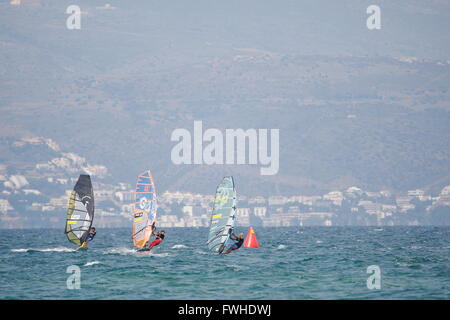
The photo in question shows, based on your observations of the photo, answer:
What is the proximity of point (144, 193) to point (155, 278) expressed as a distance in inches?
653

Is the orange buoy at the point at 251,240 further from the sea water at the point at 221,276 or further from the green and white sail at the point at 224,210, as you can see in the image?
the green and white sail at the point at 224,210

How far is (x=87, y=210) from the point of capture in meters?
67.5

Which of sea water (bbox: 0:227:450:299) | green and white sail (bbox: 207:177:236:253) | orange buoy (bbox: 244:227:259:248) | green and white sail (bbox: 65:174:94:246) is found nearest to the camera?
sea water (bbox: 0:227:450:299)

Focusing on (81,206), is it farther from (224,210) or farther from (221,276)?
(221,276)

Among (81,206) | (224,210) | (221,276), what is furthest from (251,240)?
(221,276)

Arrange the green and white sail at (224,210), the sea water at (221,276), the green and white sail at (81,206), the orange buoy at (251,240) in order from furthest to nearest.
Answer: the orange buoy at (251,240) → the green and white sail at (81,206) → the green and white sail at (224,210) → the sea water at (221,276)

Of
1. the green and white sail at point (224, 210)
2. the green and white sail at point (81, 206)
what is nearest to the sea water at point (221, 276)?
the green and white sail at point (224, 210)

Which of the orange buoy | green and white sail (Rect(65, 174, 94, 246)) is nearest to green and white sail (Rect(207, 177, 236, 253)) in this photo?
green and white sail (Rect(65, 174, 94, 246))

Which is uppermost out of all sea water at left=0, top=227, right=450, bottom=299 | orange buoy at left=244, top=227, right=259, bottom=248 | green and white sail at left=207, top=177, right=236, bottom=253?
green and white sail at left=207, top=177, right=236, bottom=253

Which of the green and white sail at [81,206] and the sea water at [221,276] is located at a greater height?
the green and white sail at [81,206]

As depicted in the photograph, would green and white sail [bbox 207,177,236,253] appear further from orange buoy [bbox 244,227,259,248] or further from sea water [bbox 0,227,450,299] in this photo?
orange buoy [bbox 244,227,259,248]

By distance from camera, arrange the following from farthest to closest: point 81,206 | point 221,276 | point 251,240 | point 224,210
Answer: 1. point 251,240
2. point 81,206
3. point 224,210
4. point 221,276
